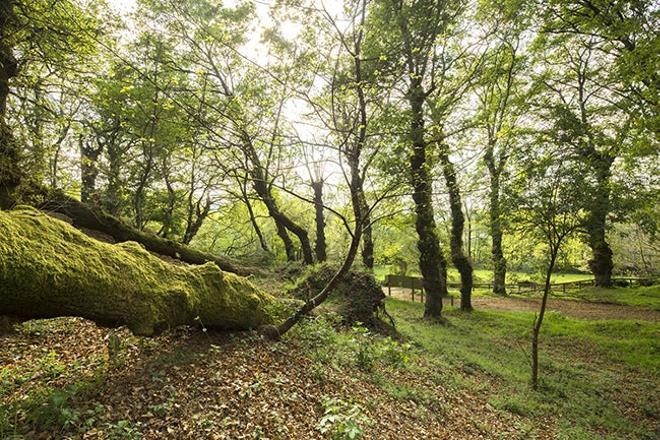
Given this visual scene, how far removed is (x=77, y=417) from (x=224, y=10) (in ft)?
50.1

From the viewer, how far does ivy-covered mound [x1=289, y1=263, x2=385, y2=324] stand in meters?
10.3

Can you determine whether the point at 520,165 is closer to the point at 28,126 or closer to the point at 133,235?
the point at 133,235

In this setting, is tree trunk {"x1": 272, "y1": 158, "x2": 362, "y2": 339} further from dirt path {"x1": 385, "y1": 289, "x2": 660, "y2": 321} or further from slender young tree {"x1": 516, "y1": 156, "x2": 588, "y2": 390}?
dirt path {"x1": 385, "y1": 289, "x2": 660, "y2": 321}

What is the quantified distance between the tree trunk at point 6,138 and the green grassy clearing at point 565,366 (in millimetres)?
10272

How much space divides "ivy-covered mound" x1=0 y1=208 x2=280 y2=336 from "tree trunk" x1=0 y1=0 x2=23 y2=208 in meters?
3.08

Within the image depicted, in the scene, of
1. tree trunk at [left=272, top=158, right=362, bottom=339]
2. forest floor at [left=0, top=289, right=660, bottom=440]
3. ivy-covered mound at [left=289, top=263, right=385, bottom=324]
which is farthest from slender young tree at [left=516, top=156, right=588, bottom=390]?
tree trunk at [left=272, top=158, right=362, bottom=339]

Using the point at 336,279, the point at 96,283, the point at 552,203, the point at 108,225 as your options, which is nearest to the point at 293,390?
the point at 336,279

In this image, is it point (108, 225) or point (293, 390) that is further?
point (108, 225)

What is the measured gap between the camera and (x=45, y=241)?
3668mm

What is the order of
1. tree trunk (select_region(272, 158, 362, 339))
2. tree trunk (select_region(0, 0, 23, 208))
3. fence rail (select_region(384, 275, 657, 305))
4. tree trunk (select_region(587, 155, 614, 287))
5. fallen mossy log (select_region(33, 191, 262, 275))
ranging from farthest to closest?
fence rail (select_region(384, 275, 657, 305)) → tree trunk (select_region(587, 155, 614, 287)) → fallen mossy log (select_region(33, 191, 262, 275)) → tree trunk (select_region(272, 158, 362, 339)) → tree trunk (select_region(0, 0, 23, 208))

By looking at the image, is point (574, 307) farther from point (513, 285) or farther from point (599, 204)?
point (599, 204)

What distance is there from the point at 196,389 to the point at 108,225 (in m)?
6.19

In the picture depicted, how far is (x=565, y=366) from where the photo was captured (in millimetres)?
10312

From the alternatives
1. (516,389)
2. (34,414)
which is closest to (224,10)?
(34,414)
